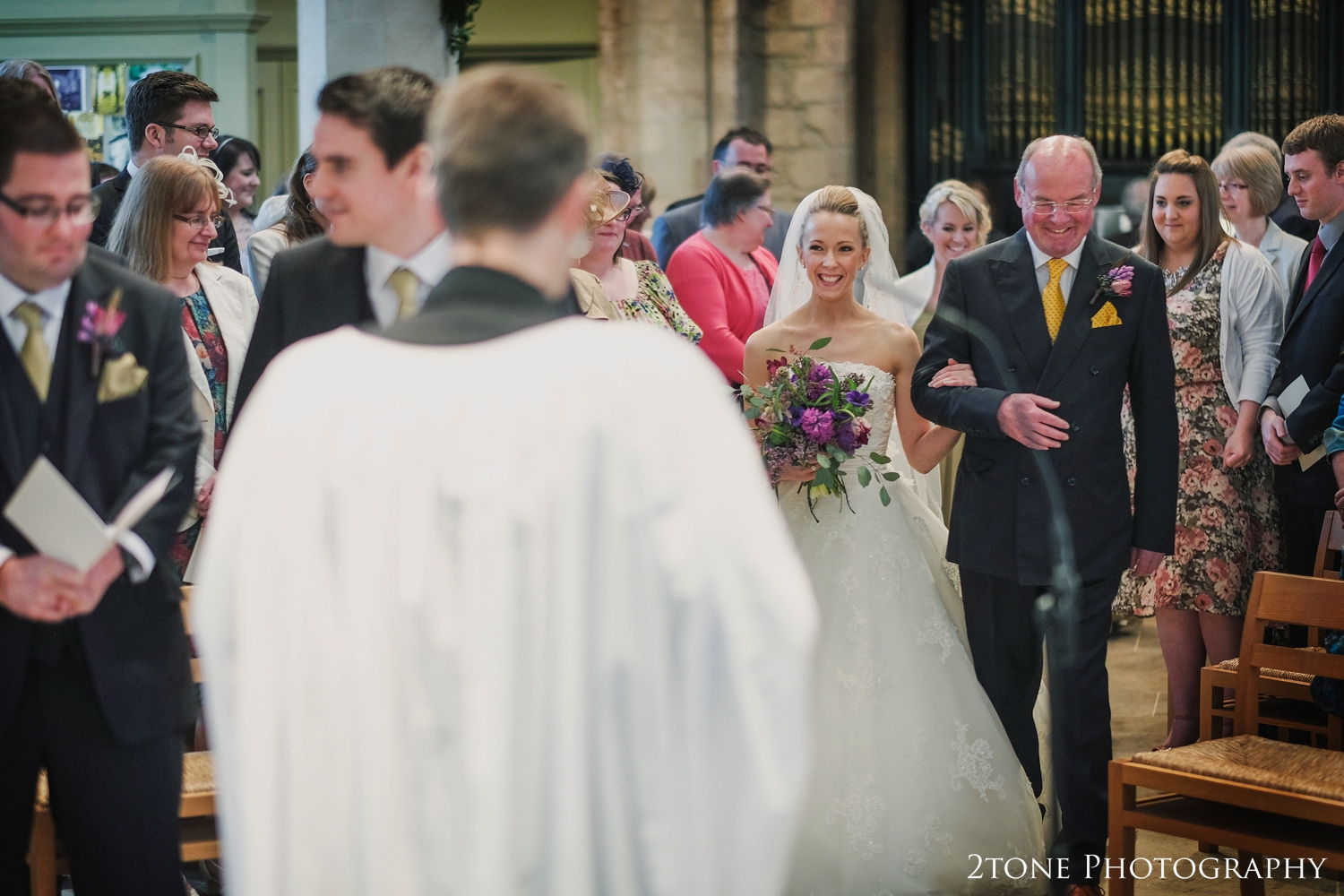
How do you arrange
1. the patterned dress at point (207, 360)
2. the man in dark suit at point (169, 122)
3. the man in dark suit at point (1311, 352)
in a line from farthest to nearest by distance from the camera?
the man in dark suit at point (169, 122) → the man in dark suit at point (1311, 352) → the patterned dress at point (207, 360)

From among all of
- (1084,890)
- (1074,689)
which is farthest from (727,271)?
(1084,890)

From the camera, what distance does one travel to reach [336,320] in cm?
274

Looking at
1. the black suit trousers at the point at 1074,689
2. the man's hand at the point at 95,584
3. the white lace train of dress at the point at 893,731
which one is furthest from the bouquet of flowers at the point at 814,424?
the man's hand at the point at 95,584

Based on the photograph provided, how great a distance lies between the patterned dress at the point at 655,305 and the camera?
195 inches

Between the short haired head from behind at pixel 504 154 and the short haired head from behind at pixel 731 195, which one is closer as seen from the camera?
the short haired head from behind at pixel 504 154

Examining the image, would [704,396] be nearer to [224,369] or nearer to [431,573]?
[431,573]

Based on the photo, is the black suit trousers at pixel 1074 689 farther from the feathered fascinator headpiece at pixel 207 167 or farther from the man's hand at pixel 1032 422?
the feathered fascinator headpiece at pixel 207 167

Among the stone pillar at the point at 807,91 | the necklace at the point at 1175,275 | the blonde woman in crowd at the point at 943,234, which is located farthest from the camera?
the stone pillar at the point at 807,91

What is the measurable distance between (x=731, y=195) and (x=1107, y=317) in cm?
256

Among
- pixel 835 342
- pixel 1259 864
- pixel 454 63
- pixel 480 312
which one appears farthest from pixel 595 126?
pixel 480 312

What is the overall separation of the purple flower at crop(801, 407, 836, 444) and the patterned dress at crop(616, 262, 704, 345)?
1034 mm

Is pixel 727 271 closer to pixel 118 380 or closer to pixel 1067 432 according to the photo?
pixel 1067 432

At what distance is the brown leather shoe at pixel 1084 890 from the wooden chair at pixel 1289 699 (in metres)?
0.56

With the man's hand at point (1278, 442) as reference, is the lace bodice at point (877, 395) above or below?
above
